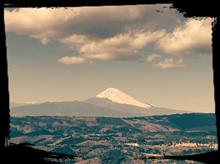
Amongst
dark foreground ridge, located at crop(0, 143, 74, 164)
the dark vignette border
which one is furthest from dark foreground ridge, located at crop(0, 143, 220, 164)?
the dark vignette border

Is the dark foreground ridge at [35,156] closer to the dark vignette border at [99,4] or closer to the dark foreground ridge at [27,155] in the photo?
the dark foreground ridge at [27,155]

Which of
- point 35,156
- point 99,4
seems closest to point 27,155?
point 35,156

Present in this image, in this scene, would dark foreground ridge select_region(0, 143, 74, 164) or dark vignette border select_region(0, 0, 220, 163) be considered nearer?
dark foreground ridge select_region(0, 143, 74, 164)

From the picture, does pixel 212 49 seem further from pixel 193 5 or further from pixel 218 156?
pixel 218 156

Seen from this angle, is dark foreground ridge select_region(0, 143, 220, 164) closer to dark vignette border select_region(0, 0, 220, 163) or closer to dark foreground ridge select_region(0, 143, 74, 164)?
dark foreground ridge select_region(0, 143, 74, 164)

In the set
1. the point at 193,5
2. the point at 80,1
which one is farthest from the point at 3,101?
the point at 193,5

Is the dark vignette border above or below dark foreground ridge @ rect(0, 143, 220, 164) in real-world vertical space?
above

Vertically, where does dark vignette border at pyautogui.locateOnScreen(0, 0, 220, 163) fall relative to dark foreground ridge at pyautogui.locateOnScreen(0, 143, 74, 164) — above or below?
above

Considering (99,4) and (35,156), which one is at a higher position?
(99,4)

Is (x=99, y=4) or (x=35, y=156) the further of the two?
(x=99, y=4)

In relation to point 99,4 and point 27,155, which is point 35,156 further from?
point 99,4
